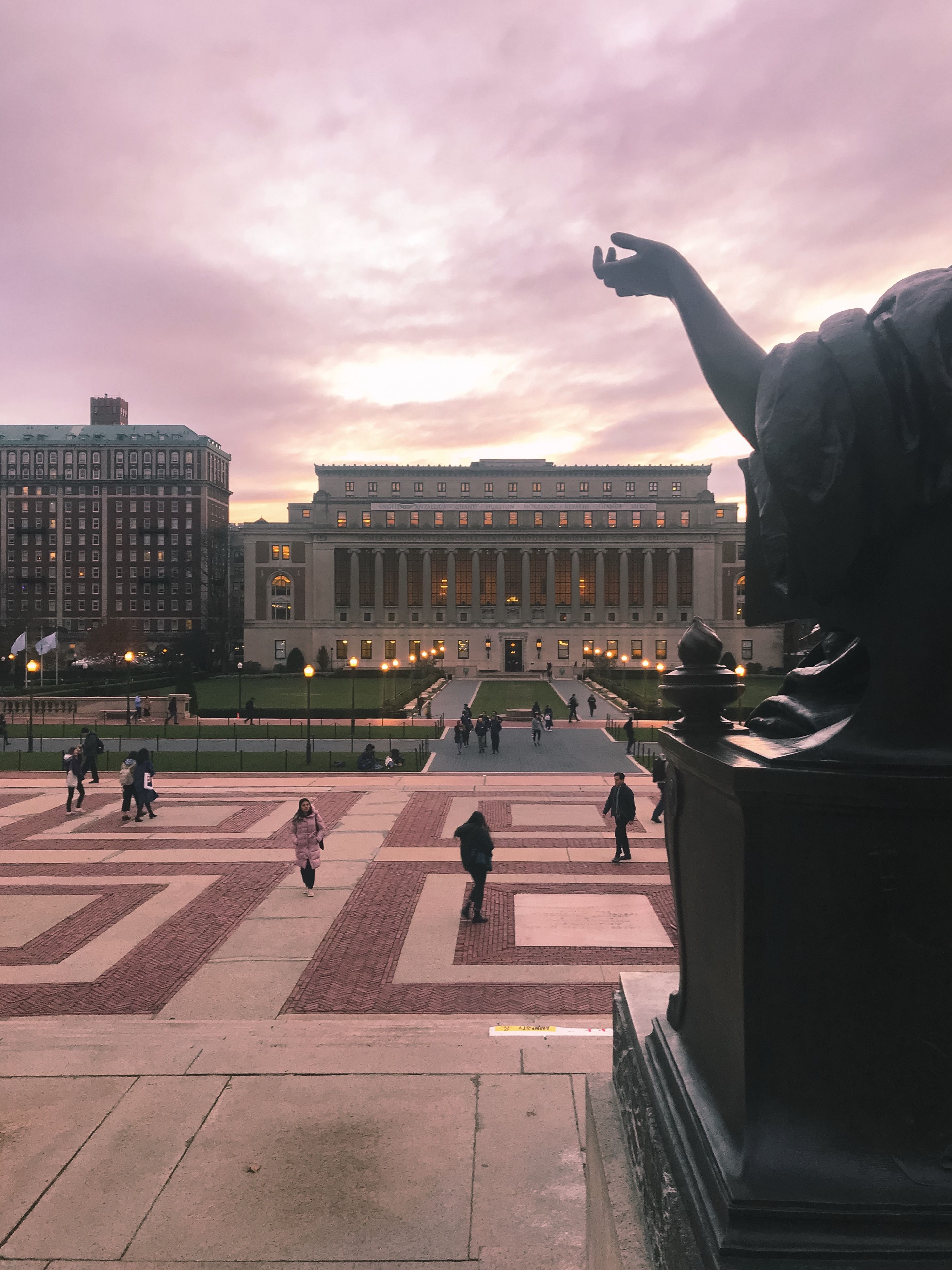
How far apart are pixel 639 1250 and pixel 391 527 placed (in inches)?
3782

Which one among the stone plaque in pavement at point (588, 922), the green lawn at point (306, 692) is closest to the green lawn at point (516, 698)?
the green lawn at point (306, 692)

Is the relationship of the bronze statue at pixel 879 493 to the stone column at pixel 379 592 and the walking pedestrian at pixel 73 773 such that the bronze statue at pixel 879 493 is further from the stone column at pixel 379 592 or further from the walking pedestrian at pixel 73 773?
the stone column at pixel 379 592

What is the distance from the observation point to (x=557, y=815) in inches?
763

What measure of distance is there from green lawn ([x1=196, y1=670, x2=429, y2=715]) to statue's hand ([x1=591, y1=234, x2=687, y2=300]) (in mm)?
40004

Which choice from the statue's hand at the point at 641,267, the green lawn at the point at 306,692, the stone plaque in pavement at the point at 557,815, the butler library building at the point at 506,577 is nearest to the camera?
the statue's hand at the point at 641,267

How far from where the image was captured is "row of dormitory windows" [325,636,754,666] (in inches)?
3723

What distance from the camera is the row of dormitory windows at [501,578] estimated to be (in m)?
96.2

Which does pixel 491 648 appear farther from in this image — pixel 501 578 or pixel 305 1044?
pixel 305 1044

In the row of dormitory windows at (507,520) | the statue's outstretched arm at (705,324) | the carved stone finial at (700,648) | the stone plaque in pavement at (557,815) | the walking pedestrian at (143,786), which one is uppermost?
the row of dormitory windows at (507,520)

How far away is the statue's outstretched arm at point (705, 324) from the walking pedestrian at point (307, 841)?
1058cm

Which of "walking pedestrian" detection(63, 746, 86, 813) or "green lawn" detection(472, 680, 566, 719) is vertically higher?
"walking pedestrian" detection(63, 746, 86, 813)

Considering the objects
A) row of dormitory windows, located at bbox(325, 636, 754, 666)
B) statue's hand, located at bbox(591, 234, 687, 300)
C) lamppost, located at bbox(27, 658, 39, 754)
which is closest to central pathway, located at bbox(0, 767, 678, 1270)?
statue's hand, located at bbox(591, 234, 687, 300)

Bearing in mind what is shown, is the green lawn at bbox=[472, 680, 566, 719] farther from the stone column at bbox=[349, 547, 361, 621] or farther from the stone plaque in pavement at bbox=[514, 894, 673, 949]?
the stone plaque in pavement at bbox=[514, 894, 673, 949]

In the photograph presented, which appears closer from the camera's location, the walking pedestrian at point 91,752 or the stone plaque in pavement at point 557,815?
the stone plaque in pavement at point 557,815
